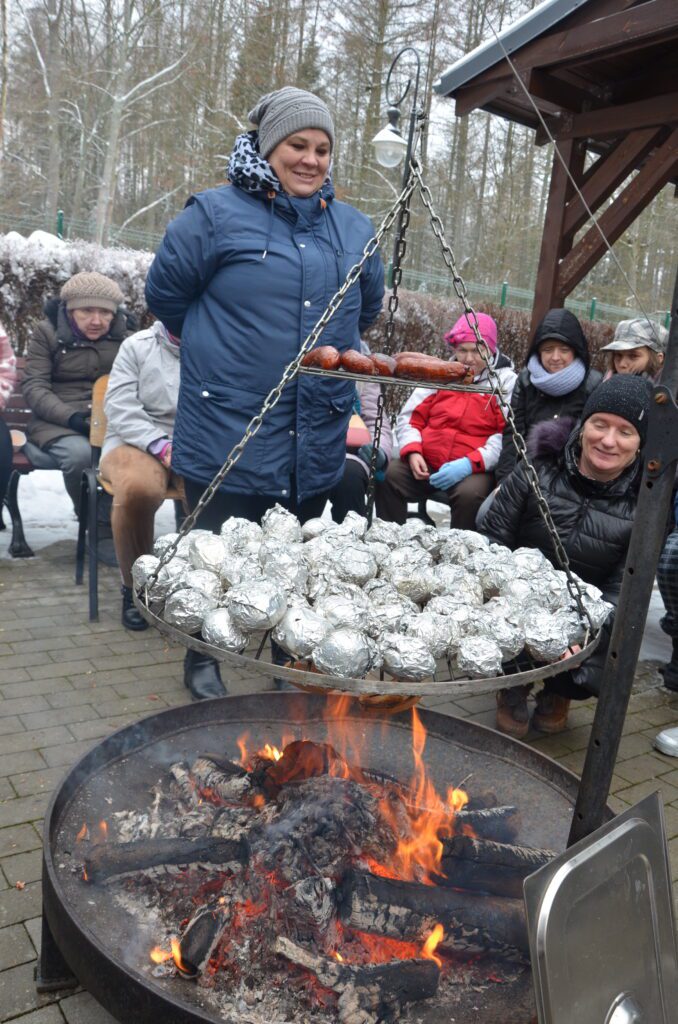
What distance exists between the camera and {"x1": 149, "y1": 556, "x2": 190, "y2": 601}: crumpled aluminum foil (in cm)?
187

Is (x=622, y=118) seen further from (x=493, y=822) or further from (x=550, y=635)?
(x=493, y=822)

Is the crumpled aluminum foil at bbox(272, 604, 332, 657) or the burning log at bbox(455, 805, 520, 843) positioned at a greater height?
the crumpled aluminum foil at bbox(272, 604, 332, 657)

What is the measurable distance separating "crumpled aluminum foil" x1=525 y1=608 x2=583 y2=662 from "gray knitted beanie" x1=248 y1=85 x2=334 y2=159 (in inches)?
74.6

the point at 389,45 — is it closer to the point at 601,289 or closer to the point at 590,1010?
the point at 601,289

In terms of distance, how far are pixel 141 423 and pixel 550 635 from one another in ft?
9.99

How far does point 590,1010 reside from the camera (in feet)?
4.16

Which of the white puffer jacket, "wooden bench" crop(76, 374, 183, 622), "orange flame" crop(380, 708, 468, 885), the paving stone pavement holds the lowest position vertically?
the paving stone pavement

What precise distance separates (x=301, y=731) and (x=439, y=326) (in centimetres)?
739

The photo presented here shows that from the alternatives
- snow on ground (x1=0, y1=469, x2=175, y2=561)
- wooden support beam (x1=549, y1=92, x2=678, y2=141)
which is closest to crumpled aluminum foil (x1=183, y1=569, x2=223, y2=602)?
snow on ground (x1=0, y1=469, x2=175, y2=561)

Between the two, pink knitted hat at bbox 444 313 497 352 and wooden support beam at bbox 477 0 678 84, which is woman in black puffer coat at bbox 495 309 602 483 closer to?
pink knitted hat at bbox 444 313 497 352

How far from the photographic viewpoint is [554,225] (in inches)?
221

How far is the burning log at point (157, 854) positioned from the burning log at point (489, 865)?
535 millimetres

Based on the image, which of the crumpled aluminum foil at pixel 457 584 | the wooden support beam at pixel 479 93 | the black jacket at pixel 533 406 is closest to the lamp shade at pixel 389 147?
the wooden support beam at pixel 479 93

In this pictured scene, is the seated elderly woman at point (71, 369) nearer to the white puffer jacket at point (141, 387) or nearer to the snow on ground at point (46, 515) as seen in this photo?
the snow on ground at point (46, 515)
